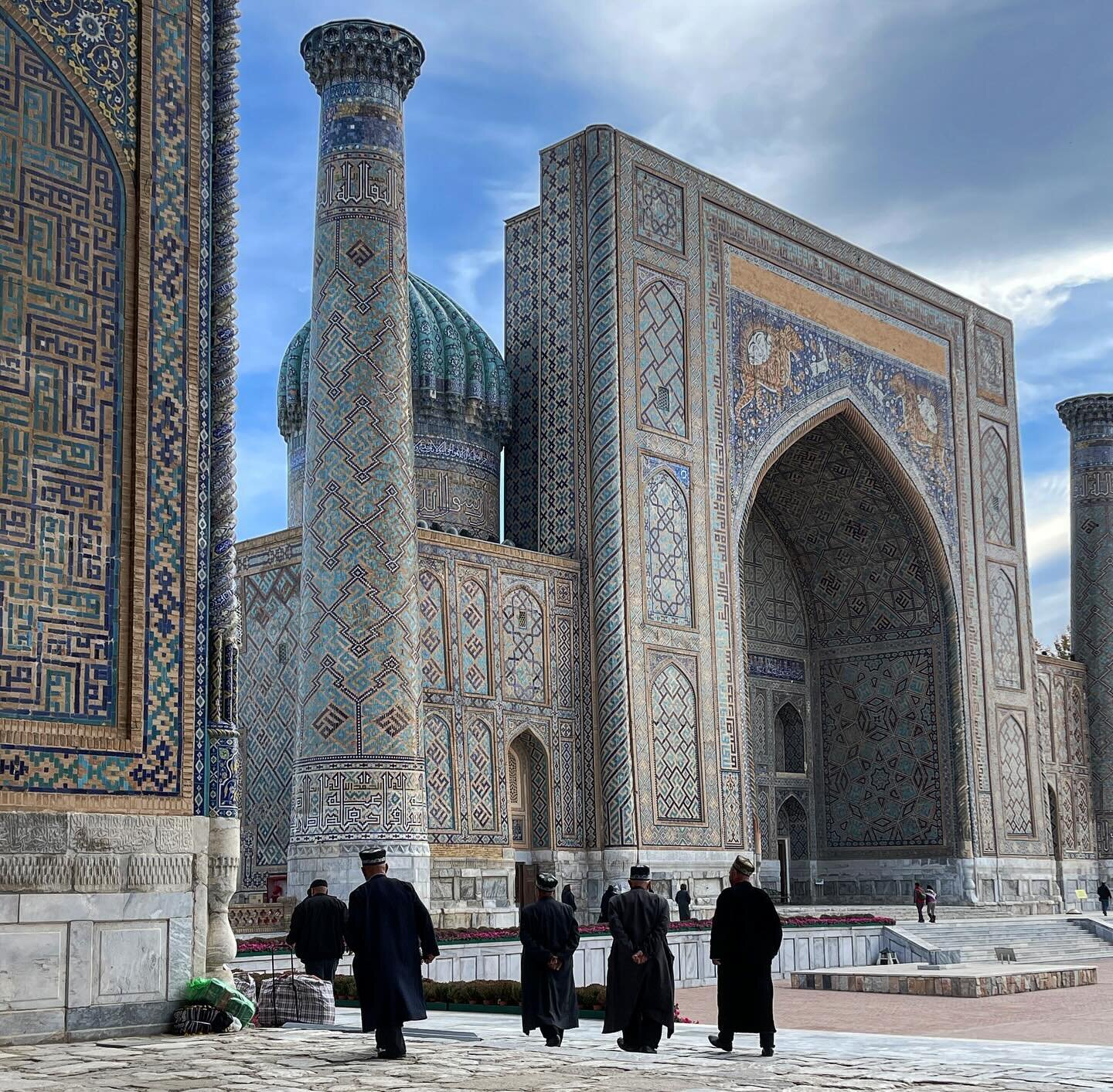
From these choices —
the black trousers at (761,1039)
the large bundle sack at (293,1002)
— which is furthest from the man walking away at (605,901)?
the black trousers at (761,1039)

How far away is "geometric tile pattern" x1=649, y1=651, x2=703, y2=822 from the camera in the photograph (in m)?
13.7

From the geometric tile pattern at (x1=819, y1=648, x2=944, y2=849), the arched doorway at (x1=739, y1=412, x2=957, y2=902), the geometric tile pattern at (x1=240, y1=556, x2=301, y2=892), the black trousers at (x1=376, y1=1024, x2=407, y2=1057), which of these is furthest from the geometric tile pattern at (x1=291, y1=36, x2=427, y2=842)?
the geometric tile pattern at (x1=819, y1=648, x2=944, y2=849)

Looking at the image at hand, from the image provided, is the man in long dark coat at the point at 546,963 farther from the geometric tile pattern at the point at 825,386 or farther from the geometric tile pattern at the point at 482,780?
the geometric tile pattern at the point at 825,386

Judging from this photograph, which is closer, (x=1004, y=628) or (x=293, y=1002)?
(x=293, y=1002)

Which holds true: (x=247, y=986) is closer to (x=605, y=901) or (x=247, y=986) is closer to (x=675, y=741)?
(x=605, y=901)

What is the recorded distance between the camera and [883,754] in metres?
18.2

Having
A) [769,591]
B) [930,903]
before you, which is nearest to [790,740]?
[769,591]

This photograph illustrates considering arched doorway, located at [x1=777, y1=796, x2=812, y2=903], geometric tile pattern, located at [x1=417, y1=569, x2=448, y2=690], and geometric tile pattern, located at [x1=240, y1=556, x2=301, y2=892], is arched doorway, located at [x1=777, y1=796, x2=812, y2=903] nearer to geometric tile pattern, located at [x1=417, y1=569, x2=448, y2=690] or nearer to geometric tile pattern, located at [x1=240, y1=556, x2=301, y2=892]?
geometric tile pattern, located at [x1=417, y1=569, x2=448, y2=690]

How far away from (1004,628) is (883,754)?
234cm

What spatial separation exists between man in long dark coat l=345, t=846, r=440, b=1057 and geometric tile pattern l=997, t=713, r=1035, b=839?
14.4 meters

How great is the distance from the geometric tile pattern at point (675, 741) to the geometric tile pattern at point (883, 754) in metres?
4.85

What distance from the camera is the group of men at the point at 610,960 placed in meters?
4.98

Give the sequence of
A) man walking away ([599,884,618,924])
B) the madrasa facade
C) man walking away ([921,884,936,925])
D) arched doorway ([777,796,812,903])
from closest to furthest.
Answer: the madrasa facade → man walking away ([599,884,618,924]) → man walking away ([921,884,936,925]) → arched doorway ([777,796,812,903])

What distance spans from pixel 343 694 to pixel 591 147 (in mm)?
6483
